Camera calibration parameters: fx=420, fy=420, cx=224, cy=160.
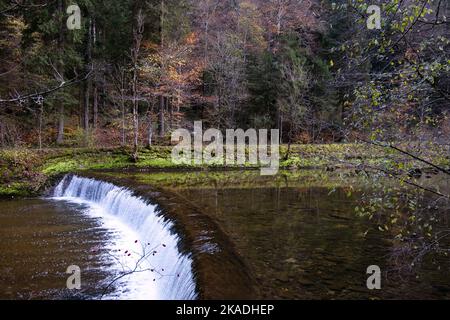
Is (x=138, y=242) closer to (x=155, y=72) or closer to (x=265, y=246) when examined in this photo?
(x=265, y=246)

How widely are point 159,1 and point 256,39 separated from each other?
1079 centimetres

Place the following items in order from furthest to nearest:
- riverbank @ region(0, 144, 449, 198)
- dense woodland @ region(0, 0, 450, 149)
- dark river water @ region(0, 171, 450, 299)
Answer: dense woodland @ region(0, 0, 450, 149) → riverbank @ region(0, 144, 449, 198) → dark river water @ region(0, 171, 450, 299)

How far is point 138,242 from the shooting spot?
10.4 m

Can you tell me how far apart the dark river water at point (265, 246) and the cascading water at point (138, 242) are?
0.35 m

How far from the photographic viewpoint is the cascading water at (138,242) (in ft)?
23.8

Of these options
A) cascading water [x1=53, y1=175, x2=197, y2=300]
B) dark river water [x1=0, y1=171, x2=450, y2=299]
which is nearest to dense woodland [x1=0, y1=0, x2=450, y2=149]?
cascading water [x1=53, y1=175, x2=197, y2=300]

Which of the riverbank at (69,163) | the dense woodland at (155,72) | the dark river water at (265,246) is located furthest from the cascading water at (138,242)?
the dense woodland at (155,72)

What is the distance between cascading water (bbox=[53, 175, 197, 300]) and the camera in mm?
7242

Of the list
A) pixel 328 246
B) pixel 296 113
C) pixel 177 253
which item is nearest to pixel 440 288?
pixel 328 246

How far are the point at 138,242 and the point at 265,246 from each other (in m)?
3.73

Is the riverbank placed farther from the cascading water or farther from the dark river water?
the dark river water

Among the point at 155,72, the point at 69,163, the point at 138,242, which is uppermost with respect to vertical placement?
the point at 155,72

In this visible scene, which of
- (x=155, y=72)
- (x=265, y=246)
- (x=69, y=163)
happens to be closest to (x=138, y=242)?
(x=265, y=246)

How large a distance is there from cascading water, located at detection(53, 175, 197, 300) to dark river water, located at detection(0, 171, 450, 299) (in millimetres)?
350
